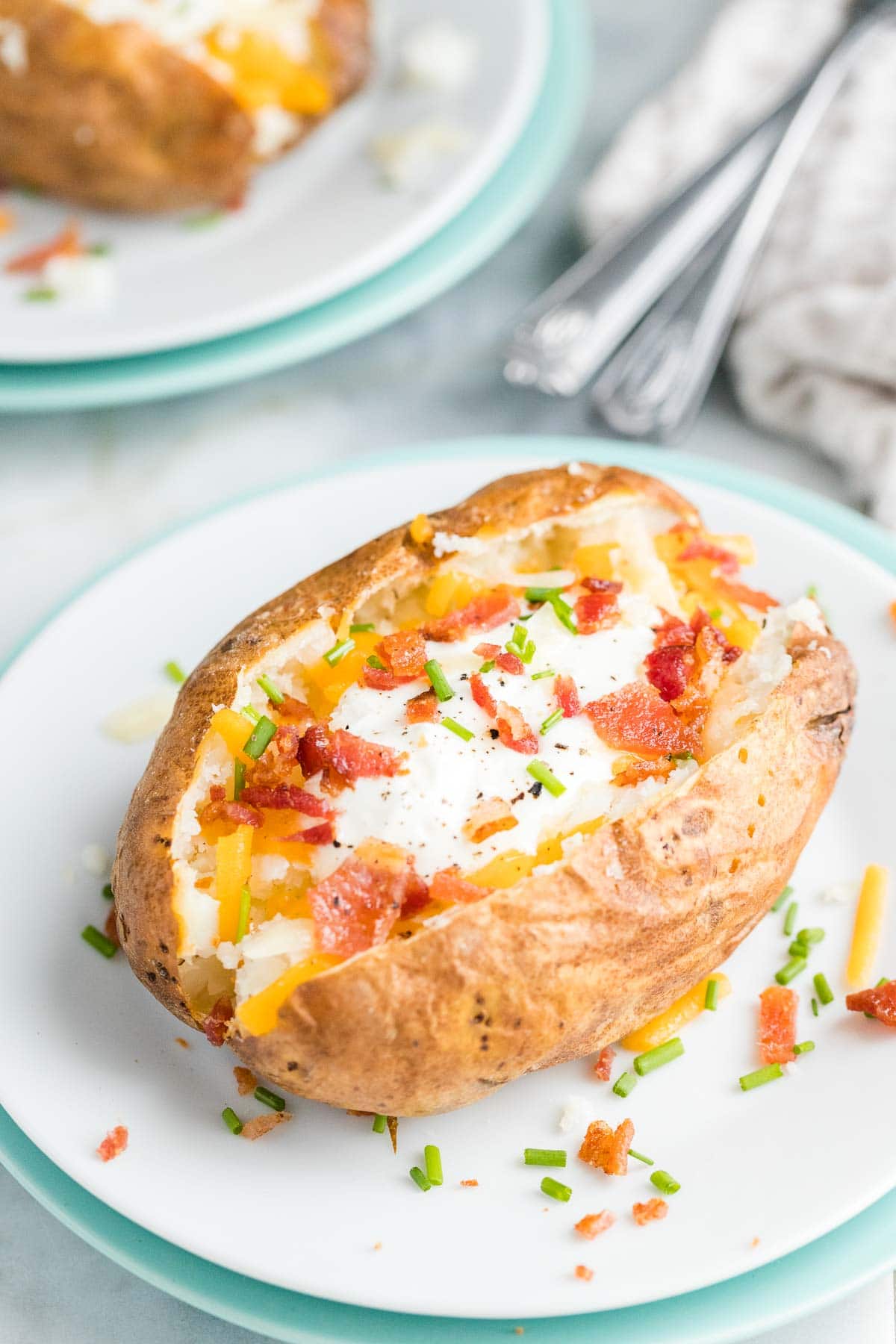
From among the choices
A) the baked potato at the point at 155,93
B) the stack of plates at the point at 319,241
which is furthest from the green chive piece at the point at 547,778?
the baked potato at the point at 155,93

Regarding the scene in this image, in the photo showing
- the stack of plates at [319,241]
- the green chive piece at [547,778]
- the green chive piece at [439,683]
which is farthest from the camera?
the stack of plates at [319,241]

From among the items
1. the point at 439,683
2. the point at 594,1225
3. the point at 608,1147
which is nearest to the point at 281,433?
the point at 439,683

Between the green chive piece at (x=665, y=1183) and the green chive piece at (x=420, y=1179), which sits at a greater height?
the green chive piece at (x=420, y=1179)

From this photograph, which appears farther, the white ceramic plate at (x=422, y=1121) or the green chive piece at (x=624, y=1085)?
the green chive piece at (x=624, y=1085)

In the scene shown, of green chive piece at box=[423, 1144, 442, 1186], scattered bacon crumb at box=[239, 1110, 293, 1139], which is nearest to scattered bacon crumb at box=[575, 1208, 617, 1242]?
green chive piece at box=[423, 1144, 442, 1186]

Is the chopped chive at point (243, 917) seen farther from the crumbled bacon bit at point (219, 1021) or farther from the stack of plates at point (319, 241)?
the stack of plates at point (319, 241)

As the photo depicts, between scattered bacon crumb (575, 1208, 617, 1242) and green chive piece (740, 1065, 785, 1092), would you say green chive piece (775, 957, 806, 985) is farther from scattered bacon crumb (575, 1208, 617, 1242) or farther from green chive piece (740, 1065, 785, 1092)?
scattered bacon crumb (575, 1208, 617, 1242)

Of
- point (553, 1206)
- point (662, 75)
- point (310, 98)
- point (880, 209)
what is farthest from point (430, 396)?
point (553, 1206)
